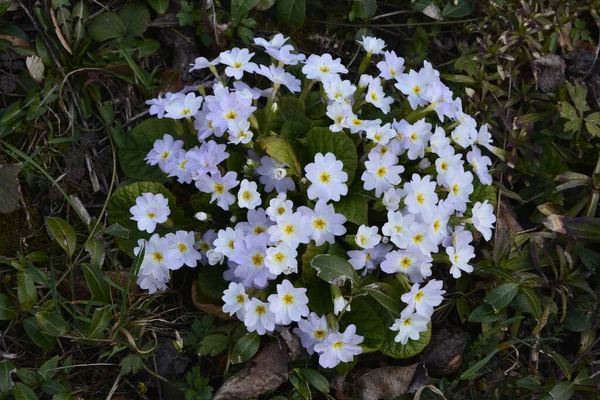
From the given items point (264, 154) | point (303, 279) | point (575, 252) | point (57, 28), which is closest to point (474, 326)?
point (575, 252)

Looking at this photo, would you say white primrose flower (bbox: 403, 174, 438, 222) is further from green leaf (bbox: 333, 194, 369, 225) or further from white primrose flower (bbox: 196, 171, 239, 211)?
white primrose flower (bbox: 196, 171, 239, 211)

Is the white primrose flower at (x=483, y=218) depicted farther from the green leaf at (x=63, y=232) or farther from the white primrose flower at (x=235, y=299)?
the green leaf at (x=63, y=232)

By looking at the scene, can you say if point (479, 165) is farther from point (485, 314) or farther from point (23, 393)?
point (23, 393)

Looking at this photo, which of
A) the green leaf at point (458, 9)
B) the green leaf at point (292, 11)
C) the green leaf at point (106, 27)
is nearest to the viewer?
the green leaf at point (106, 27)

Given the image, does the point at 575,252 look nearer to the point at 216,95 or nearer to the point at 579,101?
the point at 579,101

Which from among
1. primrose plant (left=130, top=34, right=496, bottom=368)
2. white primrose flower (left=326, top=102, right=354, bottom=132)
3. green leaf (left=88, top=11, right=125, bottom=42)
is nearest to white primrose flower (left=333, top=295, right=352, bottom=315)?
primrose plant (left=130, top=34, right=496, bottom=368)

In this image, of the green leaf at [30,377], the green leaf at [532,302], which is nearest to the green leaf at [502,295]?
the green leaf at [532,302]

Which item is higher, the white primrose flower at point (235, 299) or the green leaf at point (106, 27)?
the green leaf at point (106, 27)
